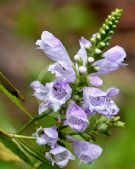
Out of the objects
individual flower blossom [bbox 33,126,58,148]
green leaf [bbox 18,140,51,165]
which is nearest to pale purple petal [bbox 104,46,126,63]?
individual flower blossom [bbox 33,126,58,148]

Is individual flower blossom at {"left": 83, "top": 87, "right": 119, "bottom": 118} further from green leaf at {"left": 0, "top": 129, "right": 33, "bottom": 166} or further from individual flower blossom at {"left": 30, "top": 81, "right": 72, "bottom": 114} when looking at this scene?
green leaf at {"left": 0, "top": 129, "right": 33, "bottom": 166}

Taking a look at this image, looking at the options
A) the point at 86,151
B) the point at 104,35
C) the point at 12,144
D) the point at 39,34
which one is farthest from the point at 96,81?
the point at 39,34

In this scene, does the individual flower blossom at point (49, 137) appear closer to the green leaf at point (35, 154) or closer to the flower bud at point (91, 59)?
the green leaf at point (35, 154)

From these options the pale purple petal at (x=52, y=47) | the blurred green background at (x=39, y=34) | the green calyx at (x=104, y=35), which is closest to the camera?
the green calyx at (x=104, y=35)

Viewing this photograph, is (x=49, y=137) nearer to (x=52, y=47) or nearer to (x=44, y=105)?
(x=44, y=105)

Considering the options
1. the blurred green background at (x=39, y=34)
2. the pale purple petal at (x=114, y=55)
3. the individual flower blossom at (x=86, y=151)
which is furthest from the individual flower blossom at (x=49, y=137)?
the blurred green background at (x=39, y=34)

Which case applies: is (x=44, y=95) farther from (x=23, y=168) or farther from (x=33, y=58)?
(x=33, y=58)

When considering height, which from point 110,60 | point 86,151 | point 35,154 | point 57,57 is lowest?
point 86,151
